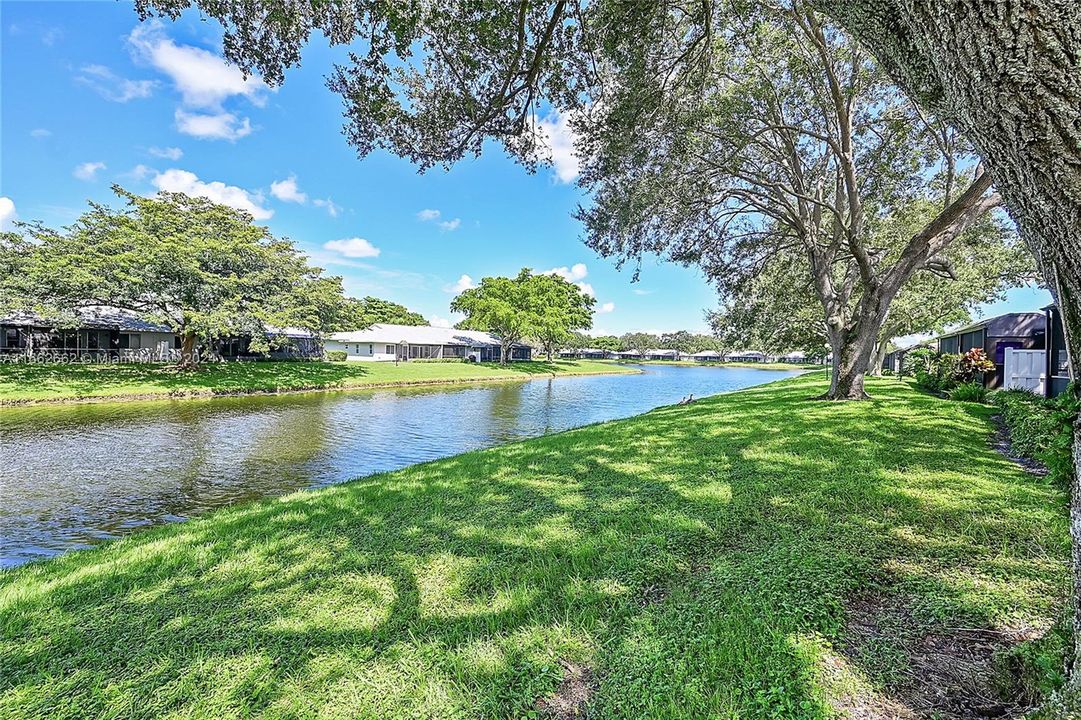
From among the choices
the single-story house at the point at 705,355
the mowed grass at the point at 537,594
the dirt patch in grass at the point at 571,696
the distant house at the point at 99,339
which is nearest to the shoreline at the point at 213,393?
the distant house at the point at 99,339

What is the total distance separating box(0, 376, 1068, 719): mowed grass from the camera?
2.08 metres

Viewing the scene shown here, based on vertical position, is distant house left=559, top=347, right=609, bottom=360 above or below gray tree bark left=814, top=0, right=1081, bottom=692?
below

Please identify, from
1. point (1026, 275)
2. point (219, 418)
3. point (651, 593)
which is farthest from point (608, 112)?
point (1026, 275)

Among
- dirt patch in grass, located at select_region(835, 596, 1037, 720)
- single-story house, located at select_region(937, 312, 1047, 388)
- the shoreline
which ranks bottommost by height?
the shoreline

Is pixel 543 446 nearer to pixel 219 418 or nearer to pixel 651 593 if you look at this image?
pixel 651 593

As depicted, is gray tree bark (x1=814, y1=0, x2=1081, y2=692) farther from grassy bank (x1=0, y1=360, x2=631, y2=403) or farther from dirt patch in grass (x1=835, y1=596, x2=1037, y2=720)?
grassy bank (x1=0, y1=360, x2=631, y2=403)

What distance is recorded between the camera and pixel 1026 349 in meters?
11.5

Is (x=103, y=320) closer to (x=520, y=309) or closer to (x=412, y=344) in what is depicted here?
(x=412, y=344)

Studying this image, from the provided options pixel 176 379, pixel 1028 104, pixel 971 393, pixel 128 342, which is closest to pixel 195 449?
pixel 176 379

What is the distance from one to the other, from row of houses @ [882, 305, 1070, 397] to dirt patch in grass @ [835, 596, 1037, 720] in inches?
312

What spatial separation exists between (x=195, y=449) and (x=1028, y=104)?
42.1 ft

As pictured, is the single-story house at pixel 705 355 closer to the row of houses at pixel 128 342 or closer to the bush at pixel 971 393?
the row of houses at pixel 128 342

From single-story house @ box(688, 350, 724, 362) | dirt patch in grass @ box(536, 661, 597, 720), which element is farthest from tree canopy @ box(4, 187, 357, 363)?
single-story house @ box(688, 350, 724, 362)

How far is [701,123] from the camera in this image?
28.7 ft
